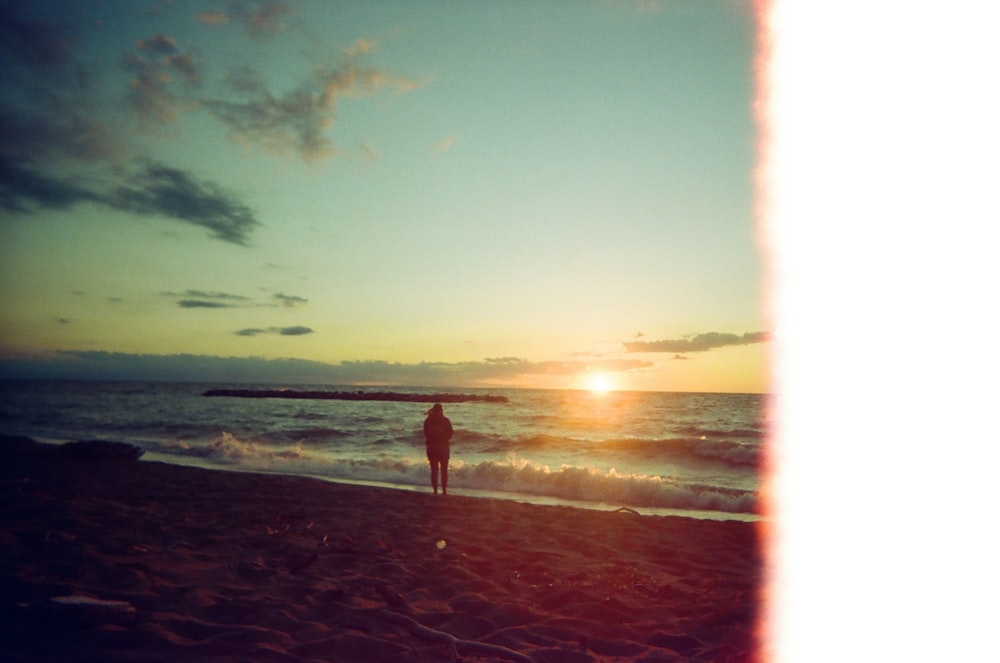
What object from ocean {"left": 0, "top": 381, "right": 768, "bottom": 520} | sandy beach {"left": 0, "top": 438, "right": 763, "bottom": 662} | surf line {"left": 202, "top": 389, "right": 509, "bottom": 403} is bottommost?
surf line {"left": 202, "top": 389, "right": 509, "bottom": 403}

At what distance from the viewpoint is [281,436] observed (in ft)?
114

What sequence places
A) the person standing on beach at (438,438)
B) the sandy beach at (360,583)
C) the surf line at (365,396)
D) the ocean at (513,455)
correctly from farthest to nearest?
the surf line at (365,396), the ocean at (513,455), the person standing on beach at (438,438), the sandy beach at (360,583)

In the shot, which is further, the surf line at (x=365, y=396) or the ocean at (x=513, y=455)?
the surf line at (x=365, y=396)

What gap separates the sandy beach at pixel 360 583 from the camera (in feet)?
14.8

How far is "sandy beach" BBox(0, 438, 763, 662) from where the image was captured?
4.51 meters

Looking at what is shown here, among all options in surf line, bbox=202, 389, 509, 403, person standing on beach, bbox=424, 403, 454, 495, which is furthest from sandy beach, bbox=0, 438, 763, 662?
surf line, bbox=202, 389, 509, 403

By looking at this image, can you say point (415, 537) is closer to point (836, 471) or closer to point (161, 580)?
point (161, 580)

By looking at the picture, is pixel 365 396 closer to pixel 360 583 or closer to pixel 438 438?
pixel 438 438

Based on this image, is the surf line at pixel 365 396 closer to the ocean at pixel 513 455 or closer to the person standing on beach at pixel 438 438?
the ocean at pixel 513 455

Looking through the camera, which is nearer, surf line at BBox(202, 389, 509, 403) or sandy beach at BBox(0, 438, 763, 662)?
sandy beach at BBox(0, 438, 763, 662)

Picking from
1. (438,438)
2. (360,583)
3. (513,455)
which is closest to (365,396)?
(513,455)

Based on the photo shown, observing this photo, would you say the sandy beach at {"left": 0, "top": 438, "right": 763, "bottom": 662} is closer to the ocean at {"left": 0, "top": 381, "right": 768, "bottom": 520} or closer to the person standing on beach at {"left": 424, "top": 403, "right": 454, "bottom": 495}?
the person standing on beach at {"left": 424, "top": 403, "right": 454, "bottom": 495}

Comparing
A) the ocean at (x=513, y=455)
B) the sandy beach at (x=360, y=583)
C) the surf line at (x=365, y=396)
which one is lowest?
the surf line at (x=365, y=396)

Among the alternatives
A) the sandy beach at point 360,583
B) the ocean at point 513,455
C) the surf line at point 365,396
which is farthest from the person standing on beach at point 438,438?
the surf line at point 365,396
